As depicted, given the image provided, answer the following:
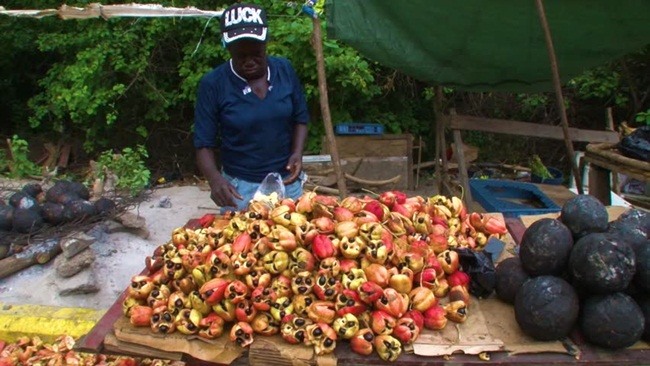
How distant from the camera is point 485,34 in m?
4.21

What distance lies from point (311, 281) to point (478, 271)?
0.71 meters

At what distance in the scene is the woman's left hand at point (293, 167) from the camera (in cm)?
366

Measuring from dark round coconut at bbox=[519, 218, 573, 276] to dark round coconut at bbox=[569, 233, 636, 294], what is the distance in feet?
0.25

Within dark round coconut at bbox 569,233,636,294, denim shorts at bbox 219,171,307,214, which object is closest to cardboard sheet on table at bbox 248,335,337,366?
dark round coconut at bbox 569,233,636,294

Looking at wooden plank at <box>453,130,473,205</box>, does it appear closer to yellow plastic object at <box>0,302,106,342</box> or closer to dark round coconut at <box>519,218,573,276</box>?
dark round coconut at <box>519,218,573,276</box>

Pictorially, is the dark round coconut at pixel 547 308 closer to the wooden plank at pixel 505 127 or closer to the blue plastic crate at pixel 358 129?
the wooden plank at pixel 505 127

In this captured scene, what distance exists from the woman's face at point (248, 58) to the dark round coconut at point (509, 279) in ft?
6.29

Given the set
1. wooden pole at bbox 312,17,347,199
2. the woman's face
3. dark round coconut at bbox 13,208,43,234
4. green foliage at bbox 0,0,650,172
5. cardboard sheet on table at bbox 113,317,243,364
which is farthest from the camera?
green foliage at bbox 0,0,650,172

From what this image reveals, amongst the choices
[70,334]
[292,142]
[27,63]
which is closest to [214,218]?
[292,142]

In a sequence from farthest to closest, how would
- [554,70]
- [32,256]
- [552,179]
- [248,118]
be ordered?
1. [552,179]
2. [32,256]
3. [554,70]
4. [248,118]

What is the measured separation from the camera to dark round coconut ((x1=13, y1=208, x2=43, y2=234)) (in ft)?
14.8

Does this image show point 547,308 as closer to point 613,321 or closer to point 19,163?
point 613,321

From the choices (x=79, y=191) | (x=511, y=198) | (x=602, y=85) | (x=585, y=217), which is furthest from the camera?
(x=602, y=85)

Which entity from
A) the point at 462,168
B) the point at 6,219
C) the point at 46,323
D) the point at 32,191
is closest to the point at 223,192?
the point at 46,323
